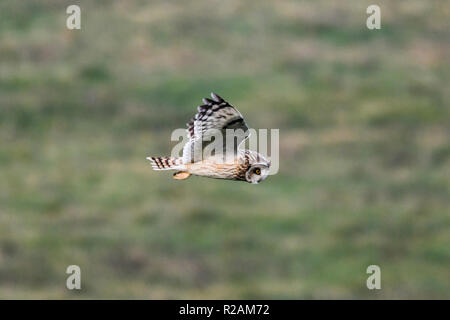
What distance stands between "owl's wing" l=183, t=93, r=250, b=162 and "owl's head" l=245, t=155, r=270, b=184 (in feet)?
0.49

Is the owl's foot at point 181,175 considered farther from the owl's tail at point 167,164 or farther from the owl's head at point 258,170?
the owl's head at point 258,170

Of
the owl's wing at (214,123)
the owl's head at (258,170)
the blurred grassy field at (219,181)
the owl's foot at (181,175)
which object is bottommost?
the owl's foot at (181,175)

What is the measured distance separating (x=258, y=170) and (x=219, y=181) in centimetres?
1626

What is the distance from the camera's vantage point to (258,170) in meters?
7.24

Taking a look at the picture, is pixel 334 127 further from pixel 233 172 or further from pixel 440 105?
pixel 233 172

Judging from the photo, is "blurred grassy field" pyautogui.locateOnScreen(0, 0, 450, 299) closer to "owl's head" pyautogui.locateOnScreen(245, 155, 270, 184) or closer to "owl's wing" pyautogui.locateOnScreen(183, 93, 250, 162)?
"owl's head" pyautogui.locateOnScreen(245, 155, 270, 184)

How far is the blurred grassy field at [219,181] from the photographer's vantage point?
2200 centimetres

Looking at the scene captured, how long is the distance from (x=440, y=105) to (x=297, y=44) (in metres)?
3.17

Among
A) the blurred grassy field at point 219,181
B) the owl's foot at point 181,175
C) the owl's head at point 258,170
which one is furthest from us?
the blurred grassy field at point 219,181

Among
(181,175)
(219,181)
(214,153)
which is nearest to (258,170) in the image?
(214,153)

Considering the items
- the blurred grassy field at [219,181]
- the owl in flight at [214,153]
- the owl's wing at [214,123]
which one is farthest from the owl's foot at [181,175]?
the blurred grassy field at [219,181]

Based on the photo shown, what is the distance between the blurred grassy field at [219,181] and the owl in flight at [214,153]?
1337cm

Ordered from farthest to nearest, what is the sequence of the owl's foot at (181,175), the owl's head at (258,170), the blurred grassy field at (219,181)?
the blurred grassy field at (219,181) < the owl's head at (258,170) < the owl's foot at (181,175)
